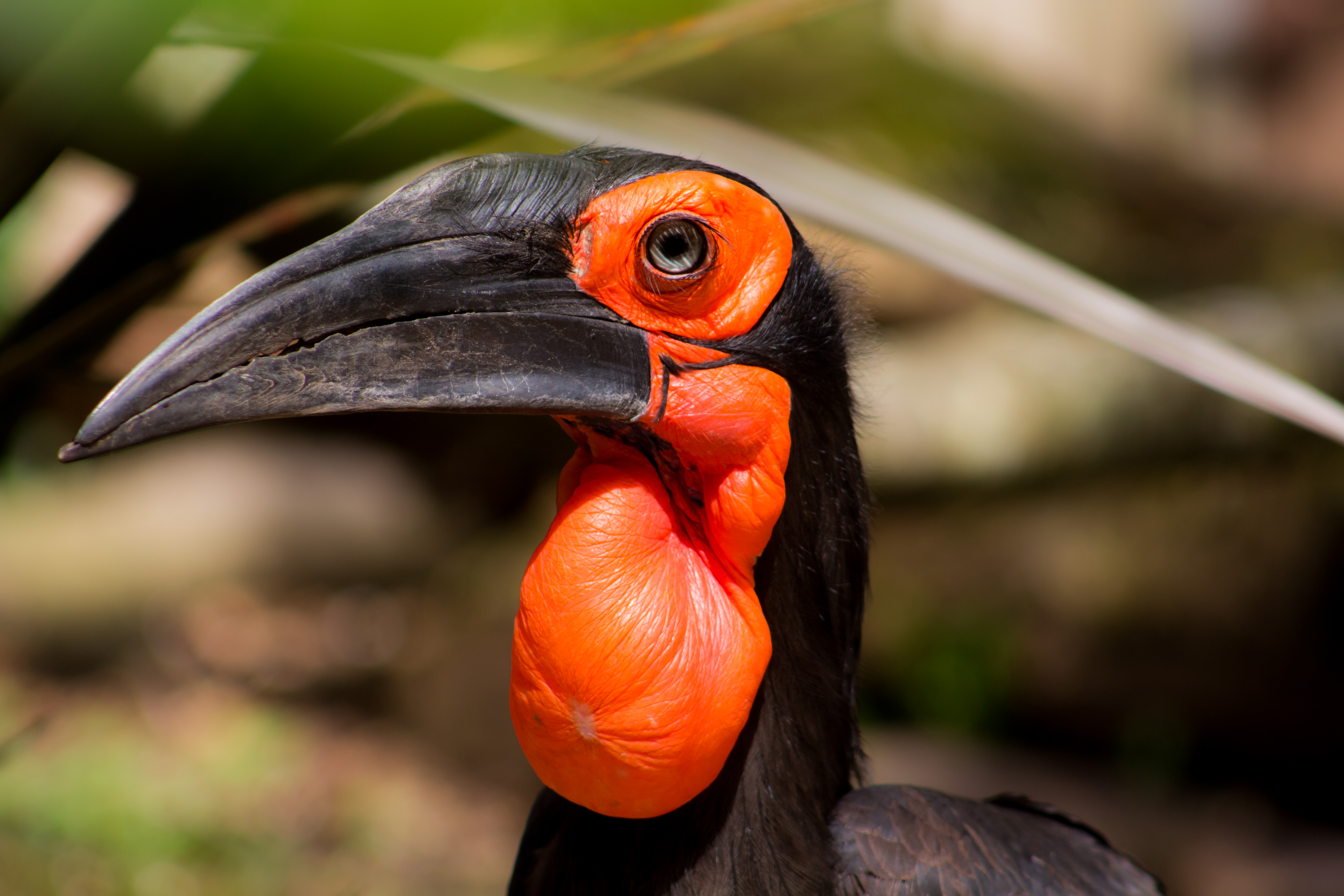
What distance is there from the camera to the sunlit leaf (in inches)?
62.2

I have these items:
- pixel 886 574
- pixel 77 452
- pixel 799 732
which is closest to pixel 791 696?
pixel 799 732

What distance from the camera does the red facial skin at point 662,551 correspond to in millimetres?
1507

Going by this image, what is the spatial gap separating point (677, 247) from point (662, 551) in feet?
1.44

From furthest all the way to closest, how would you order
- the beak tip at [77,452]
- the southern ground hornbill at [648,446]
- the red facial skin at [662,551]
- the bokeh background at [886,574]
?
the bokeh background at [886,574]
the red facial skin at [662,551]
the southern ground hornbill at [648,446]
the beak tip at [77,452]

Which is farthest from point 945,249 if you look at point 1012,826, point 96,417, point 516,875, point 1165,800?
point 1165,800

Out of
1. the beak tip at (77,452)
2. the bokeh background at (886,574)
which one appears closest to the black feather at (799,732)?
the beak tip at (77,452)

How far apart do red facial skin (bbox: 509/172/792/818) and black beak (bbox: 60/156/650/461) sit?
0.07 m

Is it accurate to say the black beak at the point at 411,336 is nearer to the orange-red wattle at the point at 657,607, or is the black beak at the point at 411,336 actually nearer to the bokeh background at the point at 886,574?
the orange-red wattle at the point at 657,607

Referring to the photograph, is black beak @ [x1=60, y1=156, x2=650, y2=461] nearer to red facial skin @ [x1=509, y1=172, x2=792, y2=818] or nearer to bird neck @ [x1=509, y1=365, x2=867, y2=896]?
red facial skin @ [x1=509, y1=172, x2=792, y2=818]

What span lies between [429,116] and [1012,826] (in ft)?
5.21

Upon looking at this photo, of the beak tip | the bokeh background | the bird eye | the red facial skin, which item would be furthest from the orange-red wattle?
the bokeh background

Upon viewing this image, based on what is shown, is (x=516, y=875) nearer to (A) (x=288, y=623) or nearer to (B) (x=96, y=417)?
(B) (x=96, y=417)

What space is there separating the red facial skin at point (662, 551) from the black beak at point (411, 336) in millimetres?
74

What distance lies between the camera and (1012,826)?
6.48 feet
